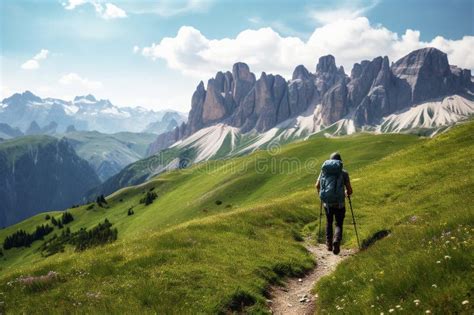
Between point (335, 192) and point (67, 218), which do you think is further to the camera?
point (67, 218)

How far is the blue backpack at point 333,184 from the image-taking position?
63.2 ft

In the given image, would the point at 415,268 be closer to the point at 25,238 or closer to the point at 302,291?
the point at 302,291

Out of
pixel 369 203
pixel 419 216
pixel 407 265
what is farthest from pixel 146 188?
pixel 407 265

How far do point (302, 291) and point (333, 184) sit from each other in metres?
5.81

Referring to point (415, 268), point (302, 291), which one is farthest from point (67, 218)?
point (415, 268)

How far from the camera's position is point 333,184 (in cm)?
1927

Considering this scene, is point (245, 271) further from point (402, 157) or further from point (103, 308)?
point (402, 157)

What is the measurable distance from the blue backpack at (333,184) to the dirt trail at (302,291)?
132 inches

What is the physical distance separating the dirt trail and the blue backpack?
3364mm

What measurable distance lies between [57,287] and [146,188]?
13212cm

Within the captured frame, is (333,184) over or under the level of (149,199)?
over

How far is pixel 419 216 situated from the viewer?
70.9 feet

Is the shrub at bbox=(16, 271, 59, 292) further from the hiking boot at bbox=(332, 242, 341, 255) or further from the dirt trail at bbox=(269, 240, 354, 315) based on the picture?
the hiking boot at bbox=(332, 242, 341, 255)

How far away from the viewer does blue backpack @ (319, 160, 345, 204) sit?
758 inches
